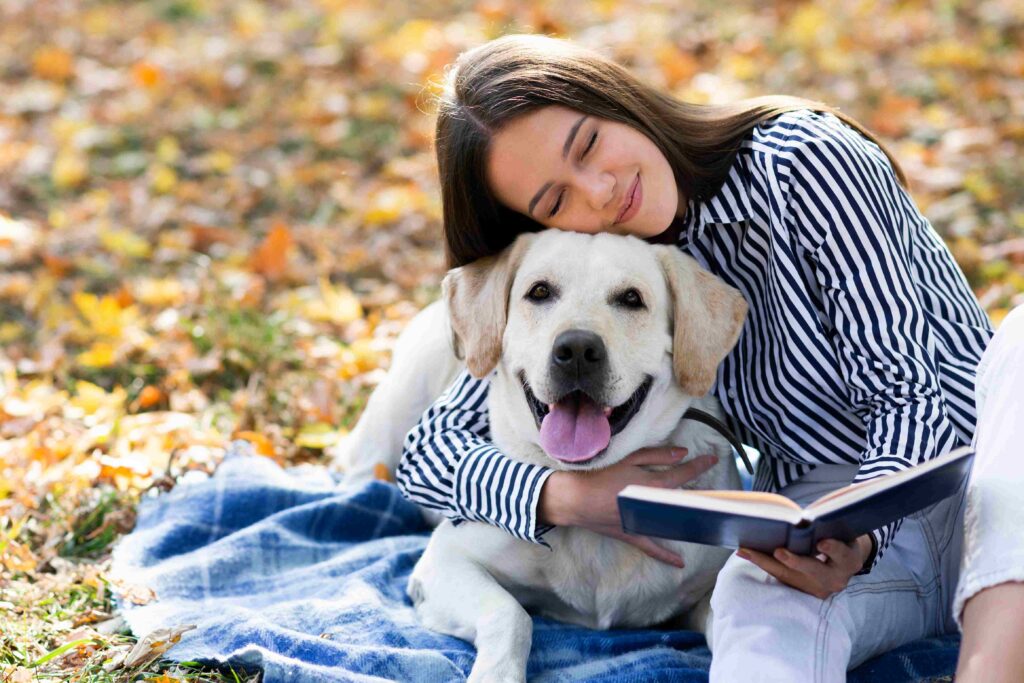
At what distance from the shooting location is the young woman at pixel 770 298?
2355 mm

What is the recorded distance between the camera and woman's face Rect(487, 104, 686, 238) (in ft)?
8.68

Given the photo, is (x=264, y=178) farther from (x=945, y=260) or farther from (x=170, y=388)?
(x=945, y=260)

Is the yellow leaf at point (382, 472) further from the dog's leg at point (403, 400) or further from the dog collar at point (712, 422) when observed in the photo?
the dog collar at point (712, 422)

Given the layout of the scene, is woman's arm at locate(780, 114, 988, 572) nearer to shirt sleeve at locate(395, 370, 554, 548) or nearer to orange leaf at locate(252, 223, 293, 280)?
shirt sleeve at locate(395, 370, 554, 548)

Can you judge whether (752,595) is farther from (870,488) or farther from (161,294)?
(161,294)

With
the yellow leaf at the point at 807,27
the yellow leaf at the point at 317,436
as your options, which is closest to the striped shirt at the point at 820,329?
the yellow leaf at the point at 317,436

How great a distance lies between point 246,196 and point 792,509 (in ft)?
15.6

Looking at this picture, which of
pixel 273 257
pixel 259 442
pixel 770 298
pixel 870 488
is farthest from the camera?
pixel 273 257

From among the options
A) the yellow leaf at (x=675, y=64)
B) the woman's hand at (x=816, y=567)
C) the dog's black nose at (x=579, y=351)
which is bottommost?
the woman's hand at (x=816, y=567)

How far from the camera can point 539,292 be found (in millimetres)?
2648

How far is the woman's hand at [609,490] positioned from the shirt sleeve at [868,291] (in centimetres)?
46

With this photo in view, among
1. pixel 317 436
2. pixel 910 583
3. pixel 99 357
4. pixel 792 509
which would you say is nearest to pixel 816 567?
pixel 792 509

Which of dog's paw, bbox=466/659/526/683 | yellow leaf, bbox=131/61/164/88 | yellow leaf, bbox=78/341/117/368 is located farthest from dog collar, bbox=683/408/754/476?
yellow leaf, bbox=131/61/164/88

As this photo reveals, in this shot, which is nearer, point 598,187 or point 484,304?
point 598,187
